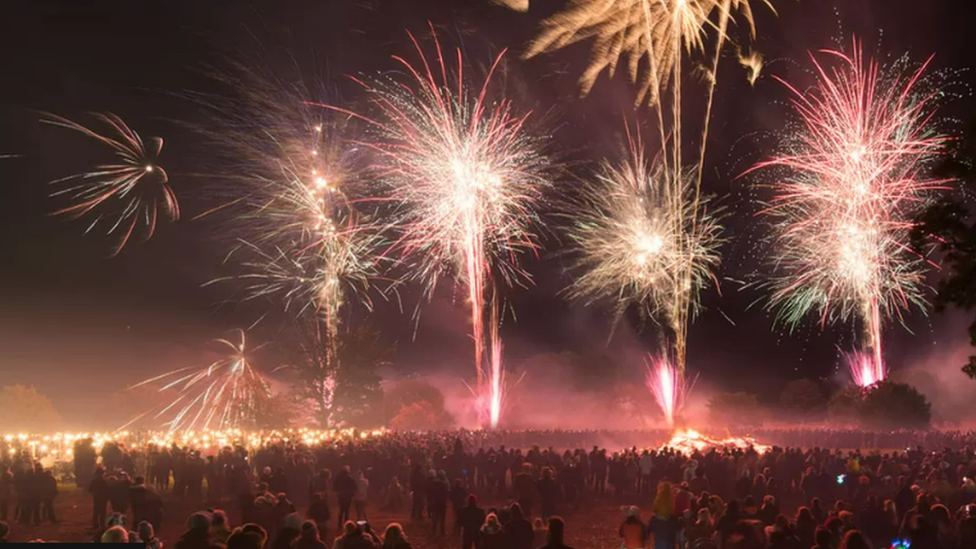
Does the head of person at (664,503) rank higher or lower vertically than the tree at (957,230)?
lower

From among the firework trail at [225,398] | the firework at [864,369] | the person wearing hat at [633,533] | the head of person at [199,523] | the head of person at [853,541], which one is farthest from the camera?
the firework at [864,369]

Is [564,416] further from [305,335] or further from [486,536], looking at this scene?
[486,536]

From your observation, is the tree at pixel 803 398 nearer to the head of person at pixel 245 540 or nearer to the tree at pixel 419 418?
the tree at pixel 419 418

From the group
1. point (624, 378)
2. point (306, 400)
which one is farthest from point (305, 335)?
point (624, 378)

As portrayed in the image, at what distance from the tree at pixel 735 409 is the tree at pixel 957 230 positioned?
57.5 meters

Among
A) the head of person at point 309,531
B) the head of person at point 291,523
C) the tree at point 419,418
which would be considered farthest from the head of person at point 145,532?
the tree at point 419,418

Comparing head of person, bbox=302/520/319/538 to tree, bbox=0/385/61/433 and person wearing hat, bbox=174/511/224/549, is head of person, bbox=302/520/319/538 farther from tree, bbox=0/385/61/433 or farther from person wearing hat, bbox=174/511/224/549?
tree, bbox=0/385/61/433

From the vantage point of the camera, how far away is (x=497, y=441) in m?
35.3

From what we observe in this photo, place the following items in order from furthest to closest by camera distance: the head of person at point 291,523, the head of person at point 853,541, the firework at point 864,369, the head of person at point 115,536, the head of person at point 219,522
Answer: the firework at point 864,369 → the head of person at point 291,523 → the head of person at point 219,522 → the head of person at point 853,541 → the head of person at point 115,536

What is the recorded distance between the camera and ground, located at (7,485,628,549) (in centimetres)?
1386

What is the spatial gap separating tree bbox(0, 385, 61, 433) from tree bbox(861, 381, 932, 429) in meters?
61.7

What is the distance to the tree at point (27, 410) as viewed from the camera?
50.5m

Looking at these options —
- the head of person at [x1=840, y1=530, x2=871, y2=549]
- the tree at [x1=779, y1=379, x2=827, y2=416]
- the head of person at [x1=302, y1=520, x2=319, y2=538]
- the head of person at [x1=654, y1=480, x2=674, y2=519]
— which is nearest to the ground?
the head of person at [x1=302, y1=520, x2=319, y2=538]

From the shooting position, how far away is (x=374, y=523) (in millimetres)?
15992
